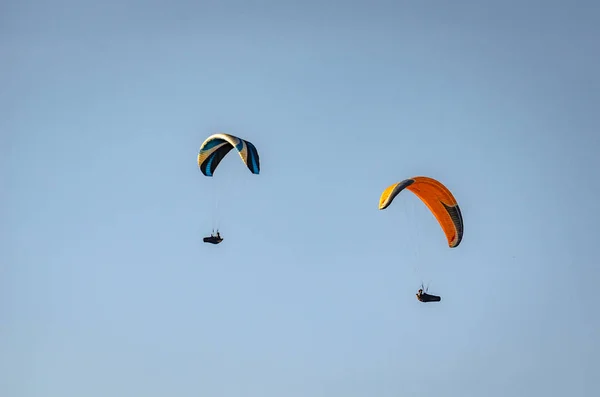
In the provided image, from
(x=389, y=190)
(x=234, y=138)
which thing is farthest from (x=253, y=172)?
(x=389, y=190)

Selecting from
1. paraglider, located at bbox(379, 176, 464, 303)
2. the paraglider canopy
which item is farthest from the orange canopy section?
the paraglider canopy

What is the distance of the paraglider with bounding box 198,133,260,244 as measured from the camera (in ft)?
277

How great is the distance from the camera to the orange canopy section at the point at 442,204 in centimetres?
8150

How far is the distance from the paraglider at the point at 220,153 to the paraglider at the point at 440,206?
869 centimetres

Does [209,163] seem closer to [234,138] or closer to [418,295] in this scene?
[234,138]

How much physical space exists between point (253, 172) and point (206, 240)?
5.07m

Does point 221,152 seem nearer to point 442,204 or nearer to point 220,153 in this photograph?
point 220,153

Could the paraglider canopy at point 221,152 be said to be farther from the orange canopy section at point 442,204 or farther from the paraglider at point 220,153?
the orange canopy section at point 442,204

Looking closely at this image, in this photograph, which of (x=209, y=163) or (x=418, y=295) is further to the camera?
(x=209, y=163)

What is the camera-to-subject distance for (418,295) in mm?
81688

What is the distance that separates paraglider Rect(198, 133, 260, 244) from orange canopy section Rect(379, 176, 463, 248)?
873cm

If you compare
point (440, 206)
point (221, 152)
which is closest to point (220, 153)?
point (221, 152)

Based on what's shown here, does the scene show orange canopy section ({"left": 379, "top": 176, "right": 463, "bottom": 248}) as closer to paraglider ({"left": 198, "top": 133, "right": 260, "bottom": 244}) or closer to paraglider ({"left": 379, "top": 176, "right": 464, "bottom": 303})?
paraglider ({"left": 379, "top": 176, "right": 464, "bottom": 303})

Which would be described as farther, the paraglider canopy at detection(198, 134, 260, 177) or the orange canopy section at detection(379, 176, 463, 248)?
the paraglider canopy at detection(198, 134, 260, 177)
